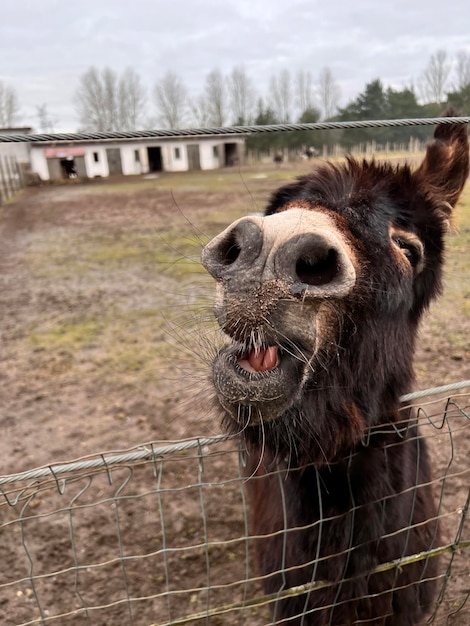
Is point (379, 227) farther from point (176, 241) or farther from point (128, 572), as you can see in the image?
point (176, 241)

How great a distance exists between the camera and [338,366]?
168cm

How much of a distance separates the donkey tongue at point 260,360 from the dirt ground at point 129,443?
29 cm

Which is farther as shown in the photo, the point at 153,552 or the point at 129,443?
the point at 129,443

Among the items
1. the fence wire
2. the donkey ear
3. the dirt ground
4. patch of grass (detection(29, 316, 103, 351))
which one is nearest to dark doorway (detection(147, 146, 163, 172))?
the dirt ground

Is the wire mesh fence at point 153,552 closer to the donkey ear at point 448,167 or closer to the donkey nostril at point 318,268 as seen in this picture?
the donkey ear at point 448,167

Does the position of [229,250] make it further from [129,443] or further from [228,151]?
[228,151]

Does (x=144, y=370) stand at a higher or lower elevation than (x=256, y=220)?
lower

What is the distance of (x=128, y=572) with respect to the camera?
3.20m

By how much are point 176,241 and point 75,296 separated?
4.41 metres

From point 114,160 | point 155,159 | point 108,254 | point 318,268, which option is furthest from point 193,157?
point 318,268

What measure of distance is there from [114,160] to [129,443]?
35.9m

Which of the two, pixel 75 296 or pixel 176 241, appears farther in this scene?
pixel 176 241

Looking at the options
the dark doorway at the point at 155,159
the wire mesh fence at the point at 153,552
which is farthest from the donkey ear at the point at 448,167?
the dark doorway at the point at 155,159

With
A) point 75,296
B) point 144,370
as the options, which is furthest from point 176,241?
point 144,370
